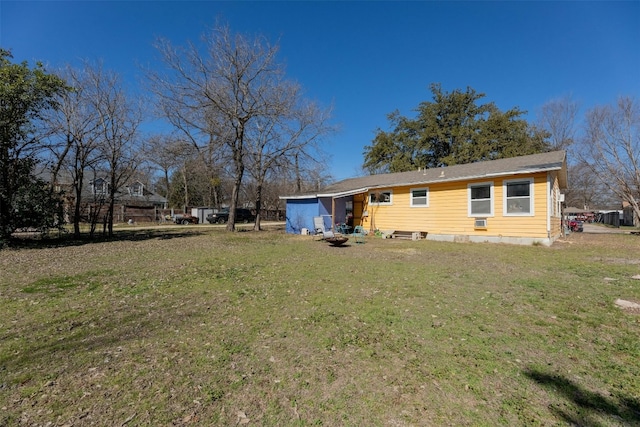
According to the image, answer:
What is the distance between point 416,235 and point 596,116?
17.0 m

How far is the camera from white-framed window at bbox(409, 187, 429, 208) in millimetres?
14688

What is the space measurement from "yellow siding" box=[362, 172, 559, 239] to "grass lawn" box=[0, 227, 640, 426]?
5.22 m

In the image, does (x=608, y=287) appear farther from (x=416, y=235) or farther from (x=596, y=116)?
(x=596, y=116)

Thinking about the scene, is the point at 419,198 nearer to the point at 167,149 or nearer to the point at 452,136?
the point at 167,149

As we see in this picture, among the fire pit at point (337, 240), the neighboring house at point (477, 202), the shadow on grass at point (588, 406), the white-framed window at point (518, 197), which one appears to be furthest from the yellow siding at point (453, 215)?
the shadow on grass at point (588, 406)

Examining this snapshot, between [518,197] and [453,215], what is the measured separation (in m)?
2.59

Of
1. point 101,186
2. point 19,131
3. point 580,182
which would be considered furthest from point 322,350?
point 580,182

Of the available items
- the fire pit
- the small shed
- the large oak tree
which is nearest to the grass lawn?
the fire pit

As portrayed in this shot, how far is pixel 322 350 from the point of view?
10.9ft

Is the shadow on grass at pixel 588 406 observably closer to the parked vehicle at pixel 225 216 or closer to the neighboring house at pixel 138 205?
the parked vehicle at pixel 225 216

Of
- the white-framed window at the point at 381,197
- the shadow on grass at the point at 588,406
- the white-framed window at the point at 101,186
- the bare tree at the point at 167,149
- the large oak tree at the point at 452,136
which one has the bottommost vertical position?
the shadow on grass at the point at 588,406

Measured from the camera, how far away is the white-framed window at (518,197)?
460 inches

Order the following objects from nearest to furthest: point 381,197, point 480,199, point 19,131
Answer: point 19,131, point 480,199, point 381,197

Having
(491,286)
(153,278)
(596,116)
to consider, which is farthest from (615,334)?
(596,116)
